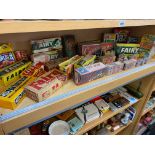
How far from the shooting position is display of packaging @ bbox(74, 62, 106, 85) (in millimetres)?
618

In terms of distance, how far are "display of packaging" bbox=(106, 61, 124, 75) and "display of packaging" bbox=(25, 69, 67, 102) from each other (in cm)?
23

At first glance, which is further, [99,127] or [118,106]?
[99,127]

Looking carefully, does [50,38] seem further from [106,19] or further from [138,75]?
[138,75]

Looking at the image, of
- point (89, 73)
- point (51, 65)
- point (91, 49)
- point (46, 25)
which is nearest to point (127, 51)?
point (91, 49)

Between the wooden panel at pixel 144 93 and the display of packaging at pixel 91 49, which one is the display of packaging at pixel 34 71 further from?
the wooden panel at pixel 144 93

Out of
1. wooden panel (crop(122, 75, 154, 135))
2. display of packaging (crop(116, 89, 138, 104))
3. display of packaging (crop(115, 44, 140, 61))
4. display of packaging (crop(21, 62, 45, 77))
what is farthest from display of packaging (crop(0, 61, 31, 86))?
wooden panel (crop(122, 75, 154, 135))

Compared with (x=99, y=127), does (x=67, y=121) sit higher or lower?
higher

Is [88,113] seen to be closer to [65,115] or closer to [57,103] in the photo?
[65,115]

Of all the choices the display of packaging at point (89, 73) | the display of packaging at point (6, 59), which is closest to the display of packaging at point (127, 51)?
the display of packaging at point (89, 73)

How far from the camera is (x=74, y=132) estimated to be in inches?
32.5

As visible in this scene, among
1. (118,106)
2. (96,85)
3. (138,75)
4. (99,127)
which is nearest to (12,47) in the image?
(96,85)

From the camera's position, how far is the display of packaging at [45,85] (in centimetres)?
53

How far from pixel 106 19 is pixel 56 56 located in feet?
1.04

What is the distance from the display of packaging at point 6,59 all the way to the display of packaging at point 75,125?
0.48 metres
